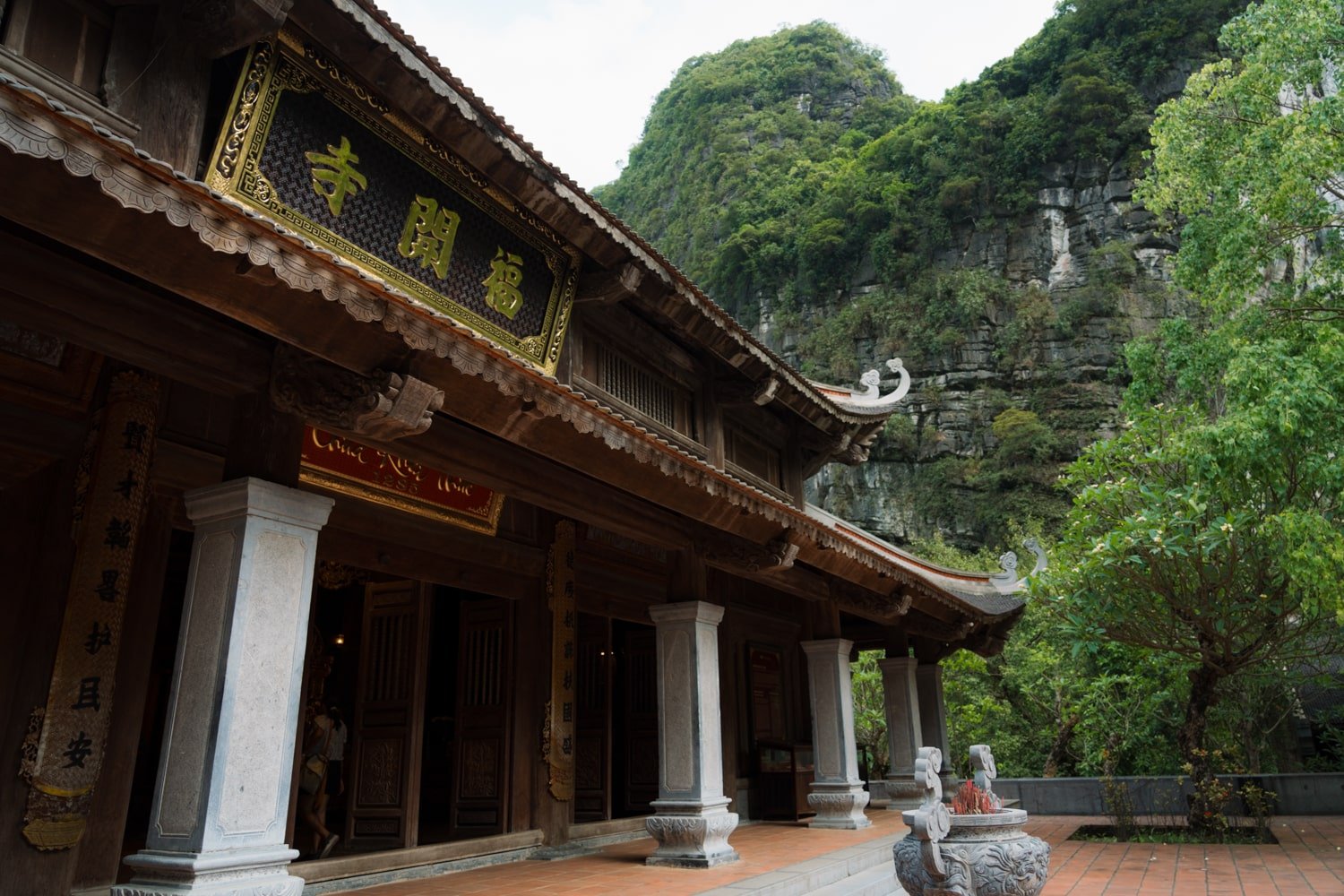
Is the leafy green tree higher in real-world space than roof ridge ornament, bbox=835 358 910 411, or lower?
lower

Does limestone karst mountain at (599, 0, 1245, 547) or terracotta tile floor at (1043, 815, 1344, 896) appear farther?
limestone karst mountain at (599, 0, 1245, 547)

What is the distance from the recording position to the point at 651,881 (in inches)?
256

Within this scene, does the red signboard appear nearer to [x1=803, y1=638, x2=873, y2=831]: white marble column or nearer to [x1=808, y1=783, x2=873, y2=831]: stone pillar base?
[x1=803, y1=638, x2=873, y2=831]: white marble column

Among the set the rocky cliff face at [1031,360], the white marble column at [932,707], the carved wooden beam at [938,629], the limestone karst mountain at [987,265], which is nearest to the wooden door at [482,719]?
the carved wooden beam at [938,629]

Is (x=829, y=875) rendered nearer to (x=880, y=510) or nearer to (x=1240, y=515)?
(x=1240, y=515)

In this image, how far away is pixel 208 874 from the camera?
363 cm

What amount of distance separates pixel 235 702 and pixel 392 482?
10.3ft

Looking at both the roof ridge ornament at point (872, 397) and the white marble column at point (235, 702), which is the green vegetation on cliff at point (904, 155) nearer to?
the roof ridge ornament at point (872, 397)

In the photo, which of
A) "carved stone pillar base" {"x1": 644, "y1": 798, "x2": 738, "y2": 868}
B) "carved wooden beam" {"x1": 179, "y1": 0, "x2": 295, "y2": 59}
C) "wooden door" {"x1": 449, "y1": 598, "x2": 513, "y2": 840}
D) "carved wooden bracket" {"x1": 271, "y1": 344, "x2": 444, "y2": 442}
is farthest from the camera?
"wooden door" {"x1": 449, "y1": 598, "x2": 513, "y2": 840}

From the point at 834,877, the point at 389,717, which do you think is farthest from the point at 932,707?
the point at 389,717

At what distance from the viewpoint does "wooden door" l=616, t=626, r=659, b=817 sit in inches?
436

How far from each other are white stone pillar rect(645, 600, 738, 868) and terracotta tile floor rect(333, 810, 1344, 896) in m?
0.22

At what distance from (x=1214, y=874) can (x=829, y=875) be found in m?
3.93

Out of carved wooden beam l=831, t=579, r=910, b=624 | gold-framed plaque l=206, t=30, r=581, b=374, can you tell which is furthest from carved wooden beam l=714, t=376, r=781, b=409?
gold-framed plaque l=206, t=30, r=581, b=374
